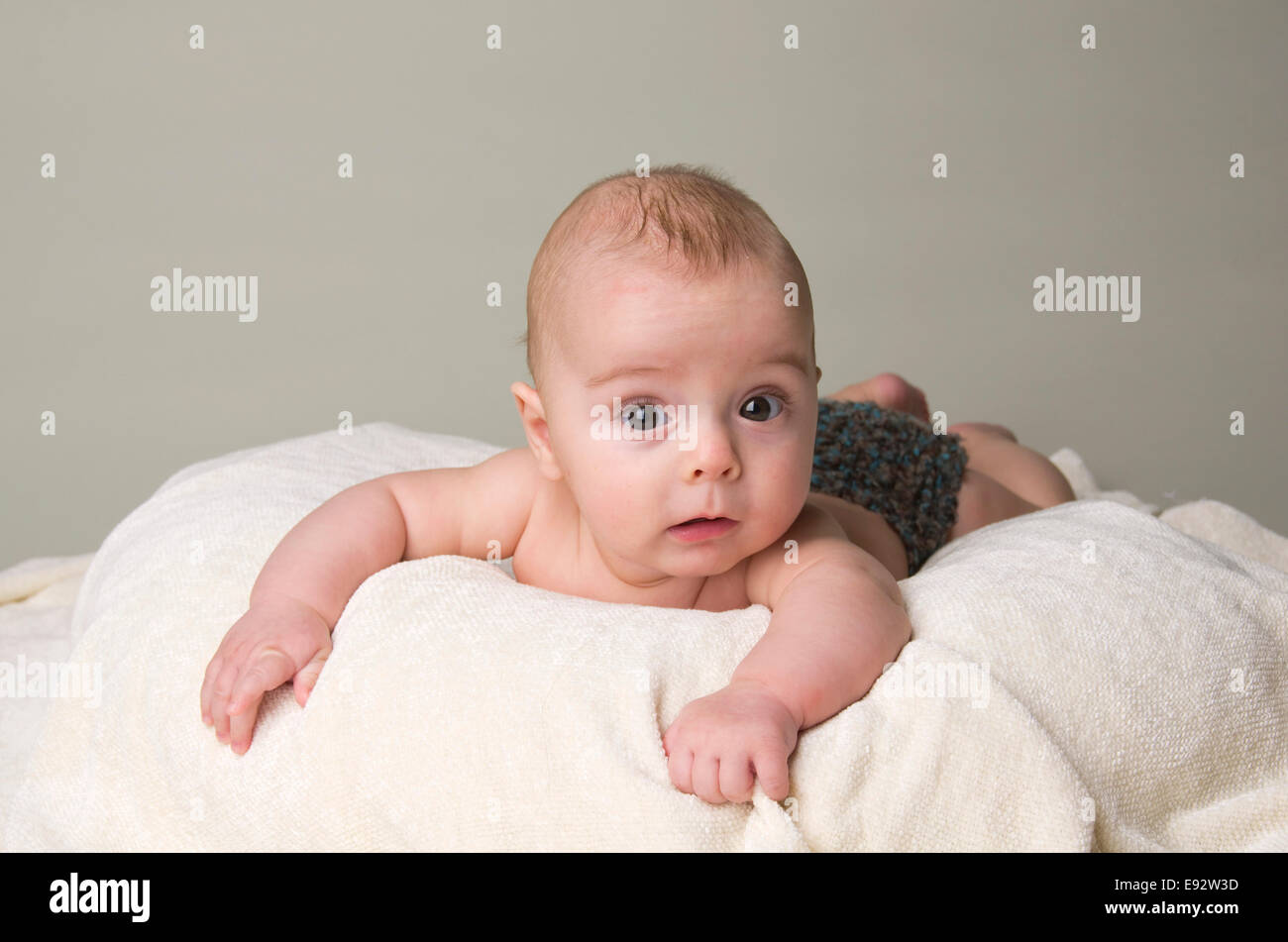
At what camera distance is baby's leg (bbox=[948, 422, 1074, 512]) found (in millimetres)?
2426

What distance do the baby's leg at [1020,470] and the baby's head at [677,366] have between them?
40.7 inches

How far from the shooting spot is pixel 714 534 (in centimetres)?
146

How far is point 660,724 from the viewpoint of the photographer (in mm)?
1305

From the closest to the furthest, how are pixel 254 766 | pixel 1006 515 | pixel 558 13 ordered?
1. pixel 254 766
2. pixel 1006 515
3. pixel 558 13

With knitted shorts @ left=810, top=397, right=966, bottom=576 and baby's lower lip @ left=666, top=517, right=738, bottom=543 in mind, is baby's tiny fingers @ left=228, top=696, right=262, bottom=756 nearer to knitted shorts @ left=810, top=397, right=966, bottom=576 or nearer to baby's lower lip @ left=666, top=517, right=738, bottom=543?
baby's lower lip @ left=666, top=517, right=738, bottom=543

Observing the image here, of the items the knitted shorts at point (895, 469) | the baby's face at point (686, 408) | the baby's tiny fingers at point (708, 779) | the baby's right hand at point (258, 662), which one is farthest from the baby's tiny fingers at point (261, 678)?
the knitted shorts at point (895, 469)

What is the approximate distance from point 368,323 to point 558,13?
0.88 metres

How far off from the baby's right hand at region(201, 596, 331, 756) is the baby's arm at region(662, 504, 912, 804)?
17.3 inches

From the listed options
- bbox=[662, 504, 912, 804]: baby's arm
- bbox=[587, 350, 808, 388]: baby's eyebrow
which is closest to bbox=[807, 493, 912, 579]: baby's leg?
bbox=[662, 504, 912, 804]: baby's arm

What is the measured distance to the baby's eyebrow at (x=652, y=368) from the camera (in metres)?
1.40
